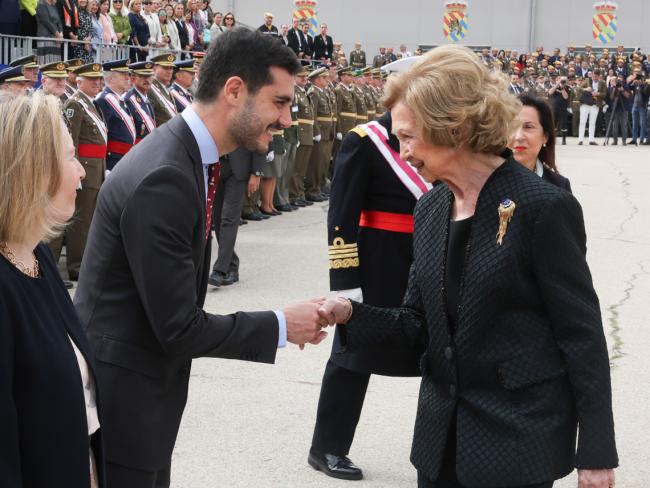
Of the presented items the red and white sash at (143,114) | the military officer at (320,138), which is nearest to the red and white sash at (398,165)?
the red and white sash at (143,114)

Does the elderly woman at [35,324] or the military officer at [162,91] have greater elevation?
the elderly woman at [35,324]

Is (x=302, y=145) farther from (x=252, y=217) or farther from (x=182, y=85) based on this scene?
(x=182, y=85)

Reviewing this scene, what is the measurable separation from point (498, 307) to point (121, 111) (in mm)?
7615

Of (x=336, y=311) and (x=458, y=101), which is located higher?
(x=458, y=101)

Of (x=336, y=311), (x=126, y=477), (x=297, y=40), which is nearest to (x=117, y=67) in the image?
(x=336, y=311)

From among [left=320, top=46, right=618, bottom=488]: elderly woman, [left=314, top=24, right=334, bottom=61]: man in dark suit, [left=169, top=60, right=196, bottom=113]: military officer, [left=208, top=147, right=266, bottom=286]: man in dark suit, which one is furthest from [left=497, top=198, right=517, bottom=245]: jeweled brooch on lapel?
[left=314, top=24, right=334, bottom=61]: man in dark suit

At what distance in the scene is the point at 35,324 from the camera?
77.7 inches

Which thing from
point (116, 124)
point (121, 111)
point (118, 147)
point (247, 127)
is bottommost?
point (118, 147)

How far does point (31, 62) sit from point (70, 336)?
26.3 ft

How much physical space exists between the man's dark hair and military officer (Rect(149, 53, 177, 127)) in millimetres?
7559

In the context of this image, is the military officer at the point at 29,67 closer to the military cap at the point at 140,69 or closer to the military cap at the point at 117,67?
the military cap at the point at 117,67

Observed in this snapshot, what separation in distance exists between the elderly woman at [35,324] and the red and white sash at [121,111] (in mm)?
7544

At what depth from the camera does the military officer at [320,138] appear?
15.2m

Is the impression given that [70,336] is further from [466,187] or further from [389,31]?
[389,31]
